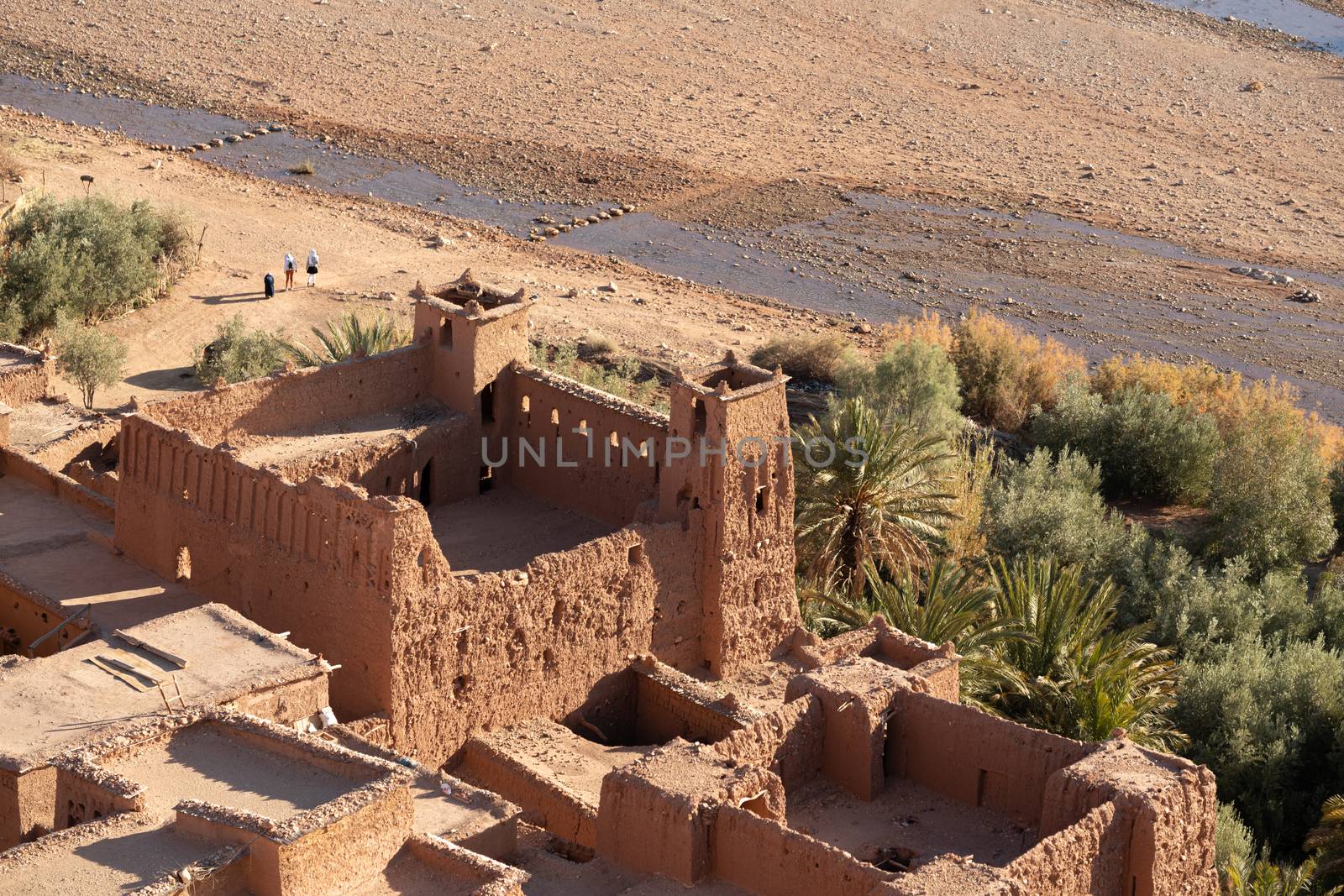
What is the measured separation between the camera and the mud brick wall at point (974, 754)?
20641 millimetres

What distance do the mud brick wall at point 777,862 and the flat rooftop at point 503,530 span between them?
7.88 metres

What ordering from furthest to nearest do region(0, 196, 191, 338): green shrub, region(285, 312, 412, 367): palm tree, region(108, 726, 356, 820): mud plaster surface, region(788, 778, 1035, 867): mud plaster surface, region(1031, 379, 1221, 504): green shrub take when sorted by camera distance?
region(0, 196, 191, 338): green shrub < region(1031, 379, 1221, 504): green shrub < region(285, 312, 412, 367): palm tree < region(788, 778, 1035, 867): mud plaster surface < region(108, 726, 356, 820): mud plaster surface

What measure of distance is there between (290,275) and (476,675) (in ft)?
78.8

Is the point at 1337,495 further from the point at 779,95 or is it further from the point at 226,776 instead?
the point at 779,95

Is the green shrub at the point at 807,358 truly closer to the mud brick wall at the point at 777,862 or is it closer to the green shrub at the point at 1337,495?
the green shrub at the point at 1337,495

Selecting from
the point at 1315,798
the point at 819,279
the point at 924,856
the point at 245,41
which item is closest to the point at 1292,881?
the point at 1315,798

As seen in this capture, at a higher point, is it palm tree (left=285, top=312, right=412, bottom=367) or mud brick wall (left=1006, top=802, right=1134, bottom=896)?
mud brick wall (left=1006, top=802, right=1134, bottom=896)

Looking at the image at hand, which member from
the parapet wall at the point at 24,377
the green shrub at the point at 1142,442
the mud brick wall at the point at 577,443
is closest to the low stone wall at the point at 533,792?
the mud brick wall at the point at 577,443

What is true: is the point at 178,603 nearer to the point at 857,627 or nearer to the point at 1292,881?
the point at 857,627

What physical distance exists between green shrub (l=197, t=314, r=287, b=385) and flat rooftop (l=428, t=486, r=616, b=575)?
11.0m

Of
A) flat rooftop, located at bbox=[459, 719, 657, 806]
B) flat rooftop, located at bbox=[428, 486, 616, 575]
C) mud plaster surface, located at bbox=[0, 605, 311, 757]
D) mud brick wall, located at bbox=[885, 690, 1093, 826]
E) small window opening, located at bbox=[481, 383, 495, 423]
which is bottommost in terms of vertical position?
flat rooftop, located at bbox=[459, 719, 657, 806]

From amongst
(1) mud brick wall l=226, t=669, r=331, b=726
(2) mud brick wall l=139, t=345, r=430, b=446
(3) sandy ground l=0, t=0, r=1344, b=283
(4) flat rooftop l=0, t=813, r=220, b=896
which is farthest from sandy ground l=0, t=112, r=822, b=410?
(4) flat rooftop l=0, t=813, r=220, b=896

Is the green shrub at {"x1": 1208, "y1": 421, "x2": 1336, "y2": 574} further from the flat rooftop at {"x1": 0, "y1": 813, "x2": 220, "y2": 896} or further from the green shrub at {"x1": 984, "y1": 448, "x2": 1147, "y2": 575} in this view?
the flat rooftop at {"x1": 0, "y1": 813, "x2": 220, "y2": 896}

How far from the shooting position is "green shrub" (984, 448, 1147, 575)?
108 ft
